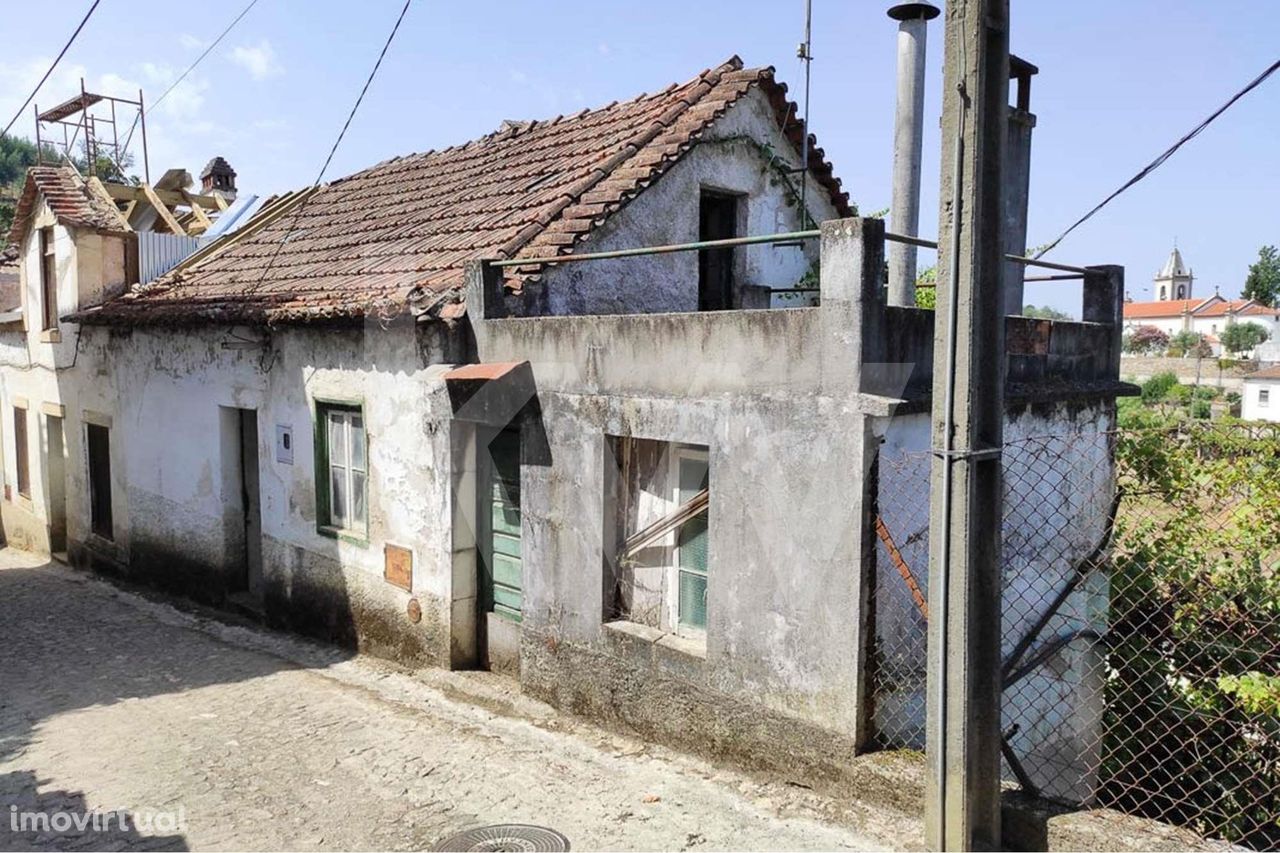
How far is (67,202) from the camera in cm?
1319

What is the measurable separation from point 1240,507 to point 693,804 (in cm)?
531

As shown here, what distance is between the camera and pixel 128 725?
7.12 m

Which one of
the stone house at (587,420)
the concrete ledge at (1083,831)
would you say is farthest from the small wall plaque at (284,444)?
the concrete ledge at (1083,831)

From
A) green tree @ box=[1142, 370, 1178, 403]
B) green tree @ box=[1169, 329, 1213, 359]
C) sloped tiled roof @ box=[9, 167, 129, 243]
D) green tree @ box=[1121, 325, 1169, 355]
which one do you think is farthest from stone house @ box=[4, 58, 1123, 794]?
green tree @ box=[1121, 325, 1169, 355]

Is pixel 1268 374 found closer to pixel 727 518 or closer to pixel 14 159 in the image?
pixel 727 518

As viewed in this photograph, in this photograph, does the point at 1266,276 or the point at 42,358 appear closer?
the point at 42,358

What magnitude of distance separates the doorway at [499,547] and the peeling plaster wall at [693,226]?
1326mm

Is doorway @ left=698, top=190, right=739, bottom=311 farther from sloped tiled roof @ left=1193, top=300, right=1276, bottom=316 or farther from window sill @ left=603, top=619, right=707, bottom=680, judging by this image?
sloped tiled roof @ left=1193, top=300, right=1276, bottom=316

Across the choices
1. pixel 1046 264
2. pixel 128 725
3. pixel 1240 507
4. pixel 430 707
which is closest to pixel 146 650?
pixel 128 725

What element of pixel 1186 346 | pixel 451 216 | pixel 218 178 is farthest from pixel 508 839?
pixel 1186 346

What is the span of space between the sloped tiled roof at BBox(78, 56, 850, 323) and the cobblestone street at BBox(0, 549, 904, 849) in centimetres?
331

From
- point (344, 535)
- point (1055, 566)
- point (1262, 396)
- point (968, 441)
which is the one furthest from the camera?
point (1262, 396)

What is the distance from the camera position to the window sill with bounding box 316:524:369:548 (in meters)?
8.84

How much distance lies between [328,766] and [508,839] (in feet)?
5.78
